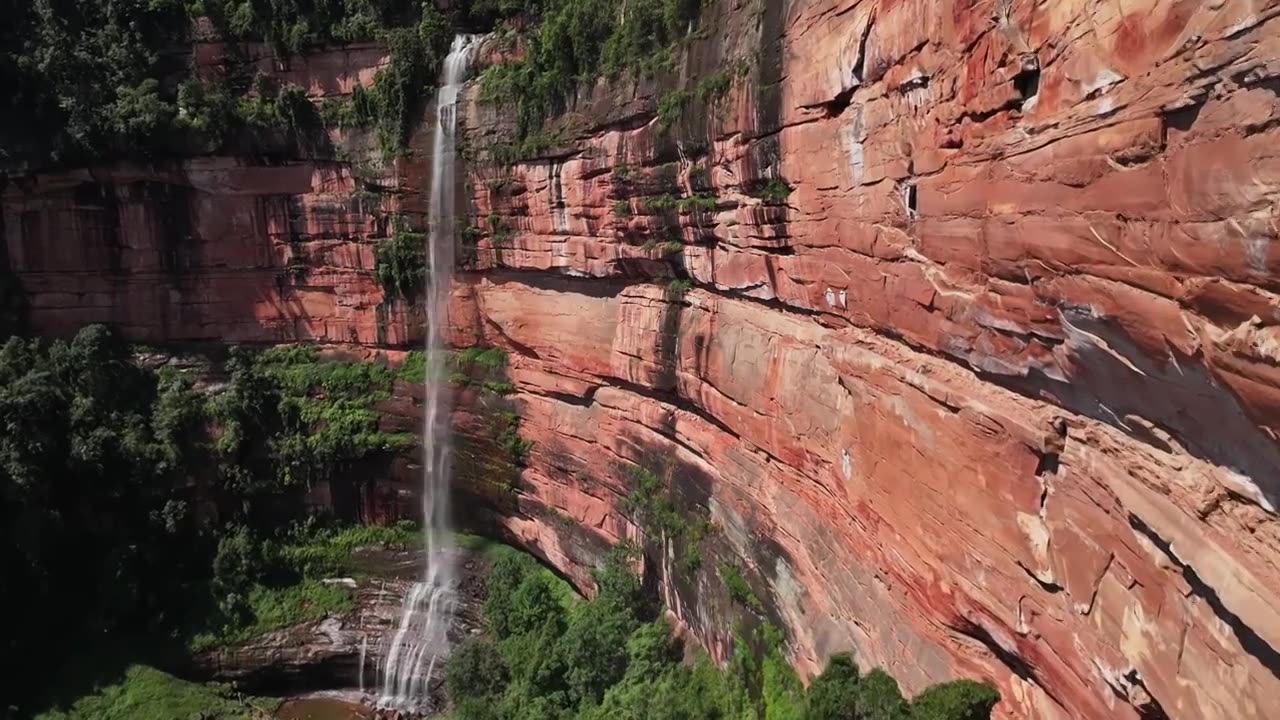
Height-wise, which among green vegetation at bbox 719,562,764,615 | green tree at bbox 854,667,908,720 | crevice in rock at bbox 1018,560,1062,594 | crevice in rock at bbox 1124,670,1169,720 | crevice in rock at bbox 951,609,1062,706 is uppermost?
crevice in rock at bbox 1018,560,1062,594

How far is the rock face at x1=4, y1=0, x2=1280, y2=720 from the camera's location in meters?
3.73

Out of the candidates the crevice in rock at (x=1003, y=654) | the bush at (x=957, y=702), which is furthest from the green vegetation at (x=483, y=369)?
the bush at (x=957, y=702)

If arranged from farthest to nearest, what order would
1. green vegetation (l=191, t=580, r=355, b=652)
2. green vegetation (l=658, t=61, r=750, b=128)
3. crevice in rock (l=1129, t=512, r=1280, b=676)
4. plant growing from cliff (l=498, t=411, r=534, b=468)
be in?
plant growing from cliff (l=498, t=411, r=534, b=468) < green vegetation (l=191, t=580, r=355, b=652) < green vegetation (l=658, t=61, r=750, b=128) < crevice in rock (l=1129, t=512, r=1280, b=676)

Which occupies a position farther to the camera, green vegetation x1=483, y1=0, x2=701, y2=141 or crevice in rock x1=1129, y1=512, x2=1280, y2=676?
green vegetation x1=483, y1=0, x2=701, y2=141

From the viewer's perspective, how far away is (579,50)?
12.9 metres

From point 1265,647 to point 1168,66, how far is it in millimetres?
2765

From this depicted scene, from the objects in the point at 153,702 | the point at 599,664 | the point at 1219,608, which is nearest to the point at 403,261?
the point at 599,664

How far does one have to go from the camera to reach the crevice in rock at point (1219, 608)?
142 inches

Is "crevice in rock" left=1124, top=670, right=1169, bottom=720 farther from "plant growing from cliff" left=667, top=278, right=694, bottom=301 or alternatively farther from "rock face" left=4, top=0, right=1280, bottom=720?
"plant growing from cliff" left=667, top=278, right=694, bottom=301

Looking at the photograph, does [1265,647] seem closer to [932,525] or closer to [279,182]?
[932,525]

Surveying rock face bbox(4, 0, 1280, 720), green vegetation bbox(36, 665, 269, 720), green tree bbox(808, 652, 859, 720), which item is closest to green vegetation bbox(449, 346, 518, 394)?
rock face bbox(4, 0, 1280, 720)

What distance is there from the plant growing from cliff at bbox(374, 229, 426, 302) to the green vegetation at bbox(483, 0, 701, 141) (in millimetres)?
3531

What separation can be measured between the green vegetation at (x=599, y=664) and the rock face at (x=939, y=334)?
0.67 meters

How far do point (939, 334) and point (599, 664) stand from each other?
8.18 meters
